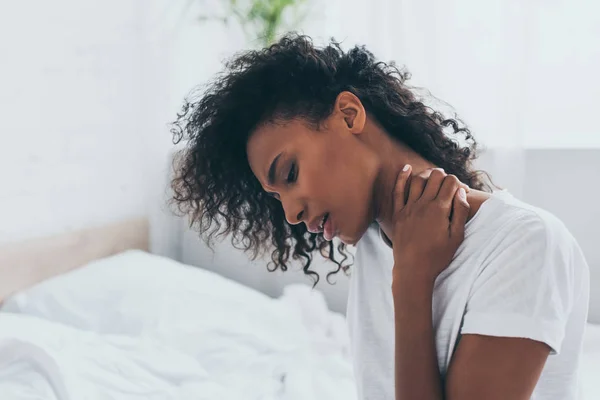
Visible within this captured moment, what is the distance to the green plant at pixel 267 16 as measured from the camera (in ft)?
7.32

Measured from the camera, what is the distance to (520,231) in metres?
0.73

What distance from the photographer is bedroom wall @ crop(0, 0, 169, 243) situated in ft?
5.67

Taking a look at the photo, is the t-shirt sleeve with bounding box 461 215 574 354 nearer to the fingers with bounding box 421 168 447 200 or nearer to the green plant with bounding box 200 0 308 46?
the fingers with bounding box 421 168 447 200

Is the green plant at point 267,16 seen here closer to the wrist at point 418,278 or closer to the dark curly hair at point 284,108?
the dark curly hair at point 284,108

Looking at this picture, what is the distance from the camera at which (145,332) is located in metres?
1.56

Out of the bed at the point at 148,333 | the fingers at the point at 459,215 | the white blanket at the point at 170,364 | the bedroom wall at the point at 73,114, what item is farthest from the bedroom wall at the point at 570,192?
the fingers at the point at 459,215

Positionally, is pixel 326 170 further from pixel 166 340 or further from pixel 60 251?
pixel 60 251

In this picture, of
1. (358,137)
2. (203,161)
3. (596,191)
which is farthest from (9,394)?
(596,191)

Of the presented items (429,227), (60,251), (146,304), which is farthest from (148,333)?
(429,227)

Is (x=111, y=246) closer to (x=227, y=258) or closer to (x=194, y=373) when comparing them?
(x=227, y=258)

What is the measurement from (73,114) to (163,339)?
2.58 ft

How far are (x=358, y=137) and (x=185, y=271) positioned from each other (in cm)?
109

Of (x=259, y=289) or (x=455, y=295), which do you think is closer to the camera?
(x=455, y=295)

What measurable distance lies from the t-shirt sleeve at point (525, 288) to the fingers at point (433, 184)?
0.11 meters
